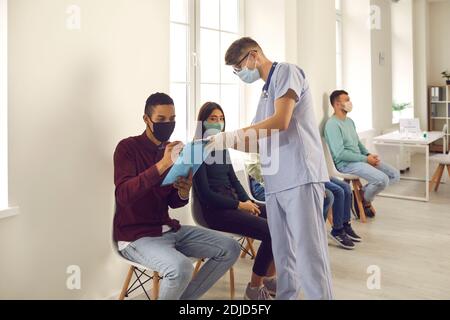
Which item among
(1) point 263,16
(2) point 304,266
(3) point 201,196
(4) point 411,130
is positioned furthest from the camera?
(4) point 411,130

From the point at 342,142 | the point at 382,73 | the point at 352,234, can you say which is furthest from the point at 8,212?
the point at 382,73

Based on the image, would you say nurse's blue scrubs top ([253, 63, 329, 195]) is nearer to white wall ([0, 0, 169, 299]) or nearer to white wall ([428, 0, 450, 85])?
white wall ([0, 0, 169, 299])

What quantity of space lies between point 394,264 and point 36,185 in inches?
99.5

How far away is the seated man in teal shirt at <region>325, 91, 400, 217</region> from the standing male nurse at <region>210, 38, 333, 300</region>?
2.14 m

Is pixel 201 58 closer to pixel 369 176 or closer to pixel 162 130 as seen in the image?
pixel 162 130

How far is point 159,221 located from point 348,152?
9.08 feet

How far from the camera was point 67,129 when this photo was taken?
7.58 ft

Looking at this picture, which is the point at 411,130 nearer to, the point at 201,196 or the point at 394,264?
the point at 394,264

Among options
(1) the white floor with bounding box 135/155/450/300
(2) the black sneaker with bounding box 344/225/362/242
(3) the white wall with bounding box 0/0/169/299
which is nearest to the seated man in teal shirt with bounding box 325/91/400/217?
(1) the white floor with bounding box 135/155/450/300

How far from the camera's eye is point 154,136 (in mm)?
2365

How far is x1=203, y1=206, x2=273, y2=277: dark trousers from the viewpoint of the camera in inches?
105

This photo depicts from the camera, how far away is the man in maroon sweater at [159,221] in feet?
6.89

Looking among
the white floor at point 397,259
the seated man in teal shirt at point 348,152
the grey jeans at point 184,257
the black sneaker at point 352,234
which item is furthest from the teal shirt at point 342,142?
the grey jeans at point 184,257
